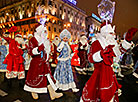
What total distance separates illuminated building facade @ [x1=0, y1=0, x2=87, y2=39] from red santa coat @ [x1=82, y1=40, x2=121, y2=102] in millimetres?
27342

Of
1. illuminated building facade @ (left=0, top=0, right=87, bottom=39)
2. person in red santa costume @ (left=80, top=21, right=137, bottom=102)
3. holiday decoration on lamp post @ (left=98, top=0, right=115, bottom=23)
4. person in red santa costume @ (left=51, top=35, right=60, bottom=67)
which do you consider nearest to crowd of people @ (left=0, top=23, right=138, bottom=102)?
person in red santa costume @ (left=80, top=21, right=137, bottom=102)

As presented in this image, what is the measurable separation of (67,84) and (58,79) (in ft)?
1.30

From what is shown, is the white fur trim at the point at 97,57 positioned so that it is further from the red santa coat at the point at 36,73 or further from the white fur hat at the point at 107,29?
the red santa coat at the point at 36,73

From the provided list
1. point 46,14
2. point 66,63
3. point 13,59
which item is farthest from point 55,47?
point 46,14

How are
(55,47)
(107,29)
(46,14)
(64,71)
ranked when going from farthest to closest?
(46,14) → (55,47) → (64,71) → (107,29)

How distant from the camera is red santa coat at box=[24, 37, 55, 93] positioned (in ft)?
11.2

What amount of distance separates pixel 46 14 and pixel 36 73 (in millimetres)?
28647

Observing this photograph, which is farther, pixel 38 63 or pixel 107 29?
pixel 38 63

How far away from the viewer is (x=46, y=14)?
29.7 m

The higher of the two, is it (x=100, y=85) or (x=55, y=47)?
(x=55, y=47)

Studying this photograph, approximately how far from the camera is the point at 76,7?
47344 millimetres

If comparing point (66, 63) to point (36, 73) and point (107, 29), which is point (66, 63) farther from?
point (107, 29)

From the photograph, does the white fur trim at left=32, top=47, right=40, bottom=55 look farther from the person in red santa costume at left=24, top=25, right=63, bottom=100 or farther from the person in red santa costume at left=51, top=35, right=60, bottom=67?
the person in red santa costume at left=51, top=35, right=60, bottom=67

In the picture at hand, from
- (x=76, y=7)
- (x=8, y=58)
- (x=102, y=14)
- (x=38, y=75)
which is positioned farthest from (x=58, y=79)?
(x=76, y=7)
